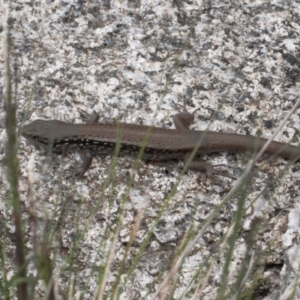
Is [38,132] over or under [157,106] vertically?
under

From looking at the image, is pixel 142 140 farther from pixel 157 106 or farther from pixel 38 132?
pixel 38 132

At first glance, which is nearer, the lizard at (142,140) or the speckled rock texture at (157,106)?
the speckled rock texture at (157,106)

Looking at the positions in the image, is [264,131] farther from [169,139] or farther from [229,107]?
[169,139]

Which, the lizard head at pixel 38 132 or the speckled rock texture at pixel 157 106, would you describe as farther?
the lizard head at pixel 38 132

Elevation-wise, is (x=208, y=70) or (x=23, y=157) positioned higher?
(x=208, y=70)

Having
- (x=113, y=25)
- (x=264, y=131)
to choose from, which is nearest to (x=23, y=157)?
(x=113, y=25)

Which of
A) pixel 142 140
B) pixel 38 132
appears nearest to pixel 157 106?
pixel 142 140

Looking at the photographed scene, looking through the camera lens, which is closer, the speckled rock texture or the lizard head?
the speckled rock texture

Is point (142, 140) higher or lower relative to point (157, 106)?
lower
